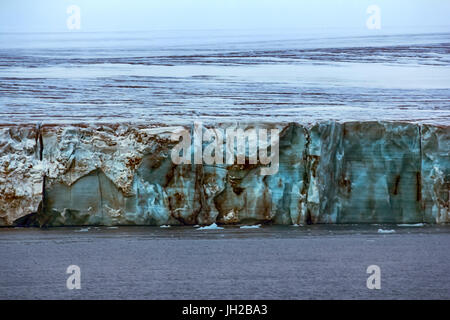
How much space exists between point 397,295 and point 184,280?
1267 mm

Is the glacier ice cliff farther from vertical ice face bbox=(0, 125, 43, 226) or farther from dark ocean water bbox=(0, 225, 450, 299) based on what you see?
dark ocean water bbox=(0, 225, 450, 299)

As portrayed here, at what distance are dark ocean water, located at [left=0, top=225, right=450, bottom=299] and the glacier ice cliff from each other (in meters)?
0.24

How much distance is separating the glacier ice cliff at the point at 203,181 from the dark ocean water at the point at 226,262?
241 mm

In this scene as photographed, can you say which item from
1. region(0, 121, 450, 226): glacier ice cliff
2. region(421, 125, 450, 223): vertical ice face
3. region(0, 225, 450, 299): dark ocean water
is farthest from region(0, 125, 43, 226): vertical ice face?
region(421, 125, 450, 223): vertical ice face

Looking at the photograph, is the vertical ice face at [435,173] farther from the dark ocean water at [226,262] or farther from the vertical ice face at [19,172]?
the vertical ice face at [19,172]

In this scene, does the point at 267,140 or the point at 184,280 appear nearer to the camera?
the point at 184,280

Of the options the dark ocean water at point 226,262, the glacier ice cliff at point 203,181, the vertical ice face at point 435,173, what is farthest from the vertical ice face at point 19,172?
the vertical ice face at point 435,173

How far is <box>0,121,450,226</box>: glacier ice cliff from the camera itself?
750cm

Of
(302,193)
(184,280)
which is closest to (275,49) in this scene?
(302,193)

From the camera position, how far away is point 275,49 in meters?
7.76

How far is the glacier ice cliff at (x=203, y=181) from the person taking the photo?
7504 mm

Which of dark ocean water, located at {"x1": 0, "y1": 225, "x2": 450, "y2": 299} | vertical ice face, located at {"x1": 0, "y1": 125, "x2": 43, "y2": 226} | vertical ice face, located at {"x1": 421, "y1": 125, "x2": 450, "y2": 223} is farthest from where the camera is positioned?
vertical ice face, located at {"x1": 421, "y1": 125, "x2": 450, "y2": 223}

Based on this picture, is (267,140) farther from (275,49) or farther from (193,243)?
(193,243)

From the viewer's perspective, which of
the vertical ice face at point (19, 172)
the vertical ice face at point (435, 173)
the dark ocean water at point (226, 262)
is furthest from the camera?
the vertical ice face at point (435, 173)
